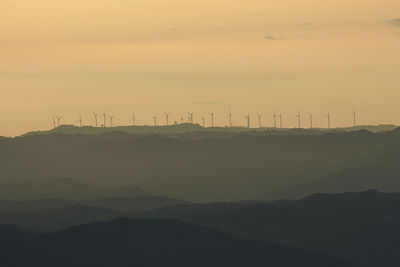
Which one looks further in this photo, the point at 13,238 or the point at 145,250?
the point at 13,238

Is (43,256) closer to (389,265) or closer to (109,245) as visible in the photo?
(109,245)

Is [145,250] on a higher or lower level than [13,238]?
lower

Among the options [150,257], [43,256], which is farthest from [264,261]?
[43,256]

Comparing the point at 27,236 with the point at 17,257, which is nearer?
the point at 17,257

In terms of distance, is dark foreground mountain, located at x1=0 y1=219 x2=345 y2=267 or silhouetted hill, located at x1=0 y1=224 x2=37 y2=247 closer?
dark foreground mountain, located at x1=0 y1=219 x2=345 y2=267

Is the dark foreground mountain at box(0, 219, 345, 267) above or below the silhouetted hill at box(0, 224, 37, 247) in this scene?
below

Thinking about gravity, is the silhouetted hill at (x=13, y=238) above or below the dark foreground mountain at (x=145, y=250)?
above

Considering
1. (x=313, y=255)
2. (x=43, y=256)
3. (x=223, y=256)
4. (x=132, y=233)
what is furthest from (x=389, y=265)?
(x=43, y=256)
